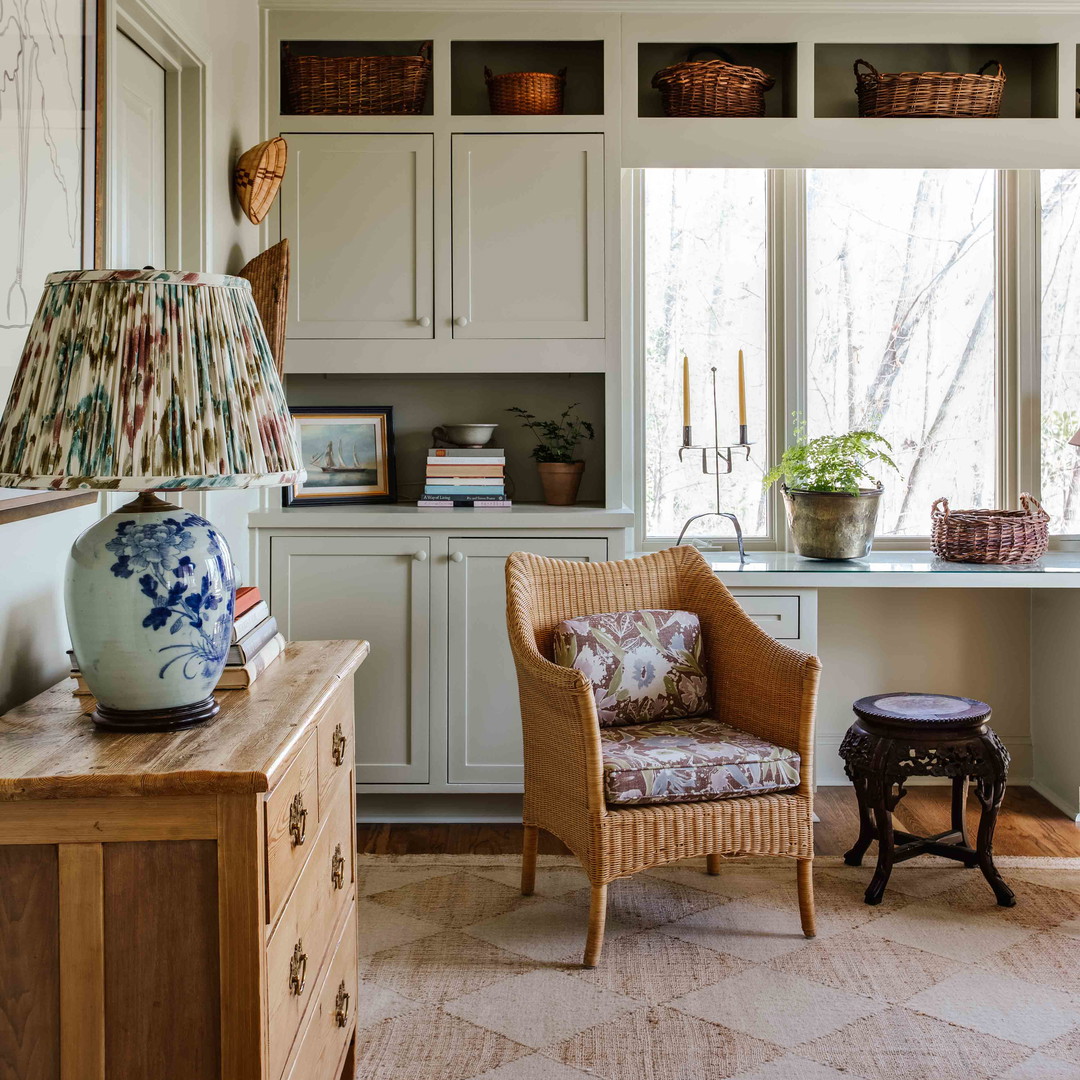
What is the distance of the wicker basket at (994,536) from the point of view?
131 inches

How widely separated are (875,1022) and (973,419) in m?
2.22

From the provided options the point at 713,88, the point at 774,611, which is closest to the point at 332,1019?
the point at 774,611

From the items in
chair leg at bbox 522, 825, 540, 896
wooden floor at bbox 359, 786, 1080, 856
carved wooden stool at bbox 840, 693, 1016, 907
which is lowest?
wooden floor at bbox 359, 786, 1080, 856

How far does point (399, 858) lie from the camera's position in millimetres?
3029

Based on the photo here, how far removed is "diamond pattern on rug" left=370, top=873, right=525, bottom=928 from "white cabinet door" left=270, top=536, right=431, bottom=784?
18.7 inches

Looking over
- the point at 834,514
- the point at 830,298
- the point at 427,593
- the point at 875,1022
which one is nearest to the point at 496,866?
the point at 427,593

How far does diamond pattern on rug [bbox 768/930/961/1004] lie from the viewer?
2295 millimetres

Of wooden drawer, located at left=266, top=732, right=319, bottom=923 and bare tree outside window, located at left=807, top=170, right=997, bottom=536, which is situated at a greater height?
bare tree outside window, located at left=807, top=170, right=997, bottom=536

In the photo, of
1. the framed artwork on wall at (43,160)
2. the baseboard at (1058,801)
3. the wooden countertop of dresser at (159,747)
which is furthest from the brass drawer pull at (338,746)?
the baseboard at (1058,801)

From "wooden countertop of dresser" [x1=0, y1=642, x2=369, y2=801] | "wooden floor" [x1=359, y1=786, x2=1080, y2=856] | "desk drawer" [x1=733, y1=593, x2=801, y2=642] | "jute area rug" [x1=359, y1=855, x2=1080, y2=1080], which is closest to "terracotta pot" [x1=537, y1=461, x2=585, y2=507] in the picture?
"desk drawer" [x1=733, y1=593, x2=801, y2=642]

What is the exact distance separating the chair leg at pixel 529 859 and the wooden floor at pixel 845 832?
32 cm

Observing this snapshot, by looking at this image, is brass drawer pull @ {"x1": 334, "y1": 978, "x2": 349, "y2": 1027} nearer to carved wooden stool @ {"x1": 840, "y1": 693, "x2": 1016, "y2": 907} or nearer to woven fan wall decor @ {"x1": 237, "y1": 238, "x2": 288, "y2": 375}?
carved wooden stool @ {"x1": 840, "y1": 693, "x2": 1016, "y2": 907}

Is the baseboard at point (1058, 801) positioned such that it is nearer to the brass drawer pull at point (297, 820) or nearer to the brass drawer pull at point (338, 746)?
the brass drawer pull at point (338, 746)

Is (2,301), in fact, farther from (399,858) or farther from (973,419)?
(973,419)
